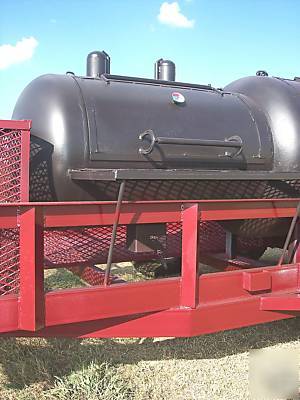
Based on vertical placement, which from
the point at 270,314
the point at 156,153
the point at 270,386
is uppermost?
the point at 156,153

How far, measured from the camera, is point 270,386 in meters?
2.84

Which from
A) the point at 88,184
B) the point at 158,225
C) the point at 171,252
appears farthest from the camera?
the point at 171,252

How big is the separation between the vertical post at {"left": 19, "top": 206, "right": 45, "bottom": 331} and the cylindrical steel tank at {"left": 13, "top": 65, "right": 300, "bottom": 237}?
436mm

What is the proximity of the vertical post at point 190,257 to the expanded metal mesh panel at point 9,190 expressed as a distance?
35.3 inches

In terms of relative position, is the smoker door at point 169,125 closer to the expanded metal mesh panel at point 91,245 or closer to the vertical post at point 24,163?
the vertical post at point 24,163

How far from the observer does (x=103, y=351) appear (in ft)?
10.4

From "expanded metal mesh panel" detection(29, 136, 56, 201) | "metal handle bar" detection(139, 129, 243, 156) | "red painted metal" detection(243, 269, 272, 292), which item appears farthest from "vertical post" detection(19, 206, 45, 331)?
"red painted metal" detection(243, 269, 272, 292)

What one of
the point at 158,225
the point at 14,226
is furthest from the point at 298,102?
the point at 14,226

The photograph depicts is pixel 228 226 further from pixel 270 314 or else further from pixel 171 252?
pixel 270 314

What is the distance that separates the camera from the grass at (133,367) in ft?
8.71

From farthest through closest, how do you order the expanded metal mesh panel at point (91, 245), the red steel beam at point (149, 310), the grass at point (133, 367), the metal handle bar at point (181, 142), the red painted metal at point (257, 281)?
the expanded metal mesh panel at point (91, 245) < the red painted metal at point (257, 281) < the grass at point (133, 367) < the metal handle bar at point (181, 142) < the red steel beam at point (149, 310)

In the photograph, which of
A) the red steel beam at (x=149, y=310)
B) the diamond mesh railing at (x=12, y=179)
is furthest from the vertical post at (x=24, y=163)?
the red steel beam at (x=149, y=310)

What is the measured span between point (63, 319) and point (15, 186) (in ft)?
2.33

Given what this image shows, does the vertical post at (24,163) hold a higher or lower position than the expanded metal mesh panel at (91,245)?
higher
